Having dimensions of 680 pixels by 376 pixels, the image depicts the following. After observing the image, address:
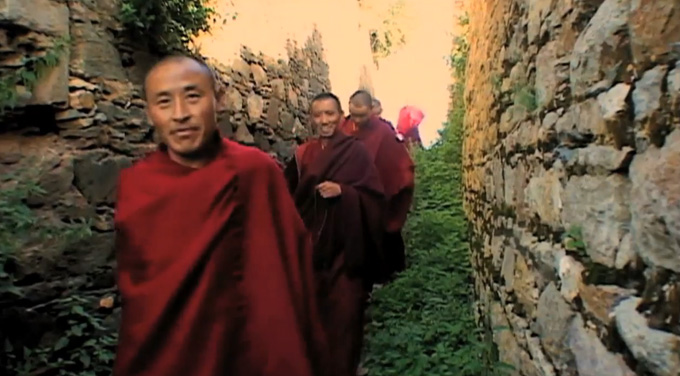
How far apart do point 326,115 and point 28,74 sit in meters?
1.70

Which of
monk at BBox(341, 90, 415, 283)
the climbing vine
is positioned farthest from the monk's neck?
the climbing vine

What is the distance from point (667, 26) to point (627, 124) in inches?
8.8

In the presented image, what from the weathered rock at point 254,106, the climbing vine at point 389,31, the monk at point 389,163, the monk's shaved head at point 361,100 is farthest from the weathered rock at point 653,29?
Result: the climbing vine at point 389,31

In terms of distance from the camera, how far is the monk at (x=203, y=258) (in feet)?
6.31

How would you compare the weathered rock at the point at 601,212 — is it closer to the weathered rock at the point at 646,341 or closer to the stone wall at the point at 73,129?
the weathered rock at the point at 646,341

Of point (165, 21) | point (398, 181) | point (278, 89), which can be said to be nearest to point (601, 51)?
point (165, 21)

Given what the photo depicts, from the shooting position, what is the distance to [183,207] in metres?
2.03

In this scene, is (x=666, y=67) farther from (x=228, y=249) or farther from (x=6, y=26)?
(x=6, y=26)

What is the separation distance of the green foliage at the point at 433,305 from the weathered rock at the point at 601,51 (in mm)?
1352

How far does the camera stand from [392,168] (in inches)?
216

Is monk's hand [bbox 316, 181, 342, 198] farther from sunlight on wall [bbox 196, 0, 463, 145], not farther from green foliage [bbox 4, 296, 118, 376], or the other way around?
sunlight on wall [bbox 196, 0, 463, 145]

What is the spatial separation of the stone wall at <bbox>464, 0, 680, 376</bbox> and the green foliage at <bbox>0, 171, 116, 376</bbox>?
197cm

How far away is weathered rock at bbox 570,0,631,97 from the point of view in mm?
1419

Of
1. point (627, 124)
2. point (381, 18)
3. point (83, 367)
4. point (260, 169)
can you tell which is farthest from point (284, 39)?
point (381, 18)
